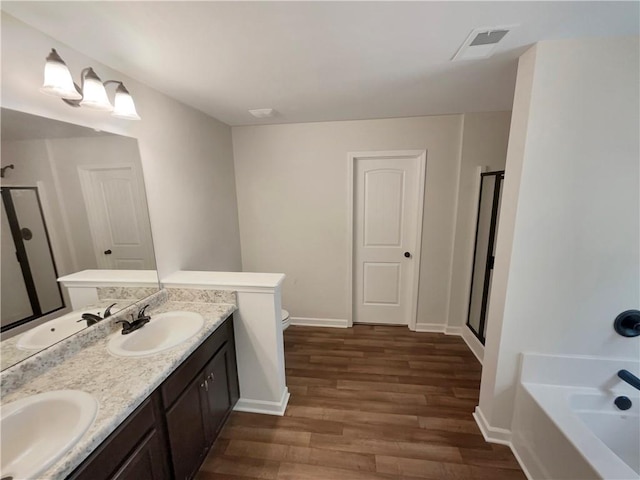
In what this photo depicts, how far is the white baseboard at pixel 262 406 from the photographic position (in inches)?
77.6

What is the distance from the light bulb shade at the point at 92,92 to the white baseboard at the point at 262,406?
2.14 meters

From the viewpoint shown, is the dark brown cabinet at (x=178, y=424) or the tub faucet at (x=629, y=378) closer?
the dark brown cabinet at (x=178, y=424)

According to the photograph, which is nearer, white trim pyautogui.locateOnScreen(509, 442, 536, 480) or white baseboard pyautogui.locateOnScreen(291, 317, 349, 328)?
white trim pyautogui.locateOnScreen(509, 442, 536, 480)

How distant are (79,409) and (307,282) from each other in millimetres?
2337

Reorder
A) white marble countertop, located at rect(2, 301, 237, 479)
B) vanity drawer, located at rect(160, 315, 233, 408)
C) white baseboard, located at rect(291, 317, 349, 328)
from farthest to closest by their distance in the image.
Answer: white baseboard, located at rect(291, 317, 349, 328)
vanity drawer, located at rect(160, 315, 233, 408)
white marble countertop, located at rect(2, 301, 237, 479)

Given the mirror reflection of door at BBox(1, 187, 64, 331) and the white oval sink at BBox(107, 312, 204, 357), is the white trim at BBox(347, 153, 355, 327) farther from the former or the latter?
the mirror reflection of door at BBox(1, 187, 64, 331)

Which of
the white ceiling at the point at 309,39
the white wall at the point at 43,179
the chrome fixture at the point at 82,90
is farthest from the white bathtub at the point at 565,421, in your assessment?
the chrome fixture at the point at 82,90

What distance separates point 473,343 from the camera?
2.68 metres

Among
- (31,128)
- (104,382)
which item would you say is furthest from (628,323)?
(31,128)

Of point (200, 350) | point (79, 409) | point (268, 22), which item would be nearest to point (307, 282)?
point (200, 350)

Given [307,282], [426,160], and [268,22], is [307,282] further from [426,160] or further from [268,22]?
[268,22]

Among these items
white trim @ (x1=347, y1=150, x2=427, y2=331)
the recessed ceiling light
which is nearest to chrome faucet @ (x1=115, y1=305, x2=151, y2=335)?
the recessed ceiling light

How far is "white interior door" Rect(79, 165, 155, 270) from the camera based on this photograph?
55.2 inches

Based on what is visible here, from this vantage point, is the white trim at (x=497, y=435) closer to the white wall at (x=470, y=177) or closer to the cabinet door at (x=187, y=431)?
the white wall at (x=470, y=177)
